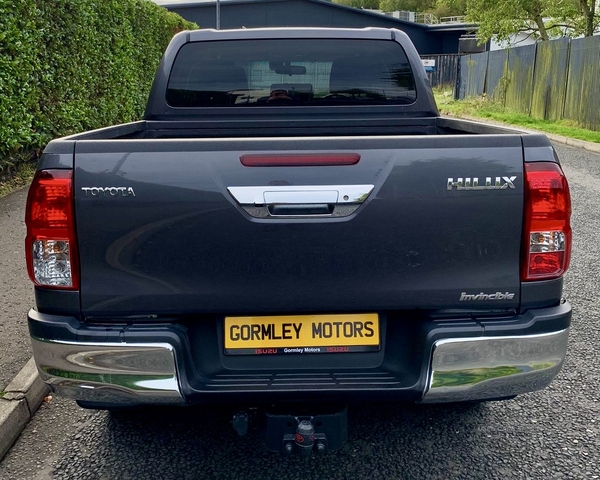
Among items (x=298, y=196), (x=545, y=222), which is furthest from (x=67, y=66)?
(x=545, y=222)

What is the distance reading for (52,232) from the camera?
221 centimetres

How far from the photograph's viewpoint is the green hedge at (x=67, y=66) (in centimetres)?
684

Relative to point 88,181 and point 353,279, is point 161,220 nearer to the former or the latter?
point 88,181

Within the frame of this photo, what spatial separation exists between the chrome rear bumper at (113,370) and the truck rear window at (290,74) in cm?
206

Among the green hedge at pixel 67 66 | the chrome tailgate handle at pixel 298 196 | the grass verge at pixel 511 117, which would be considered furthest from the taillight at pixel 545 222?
the grass verge at pixel 511 117

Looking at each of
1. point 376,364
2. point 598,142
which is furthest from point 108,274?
point 598,142

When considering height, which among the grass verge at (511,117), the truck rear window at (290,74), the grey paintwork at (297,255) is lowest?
the grass verge at (511,117)

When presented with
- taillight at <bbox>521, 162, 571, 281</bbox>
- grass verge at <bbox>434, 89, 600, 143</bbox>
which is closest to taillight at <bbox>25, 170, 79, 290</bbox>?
taillight at <bbox>521, 162, 571, 281</bbox>

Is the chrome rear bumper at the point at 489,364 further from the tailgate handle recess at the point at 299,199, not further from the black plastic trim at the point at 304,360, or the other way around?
the tailgate handle recess at the point at 299,199

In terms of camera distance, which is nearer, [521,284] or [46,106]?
[521,284]

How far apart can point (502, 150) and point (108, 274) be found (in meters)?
1.46

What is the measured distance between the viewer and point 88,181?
7.08ft

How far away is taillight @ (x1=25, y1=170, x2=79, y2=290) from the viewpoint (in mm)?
2176

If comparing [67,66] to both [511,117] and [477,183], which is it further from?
[511,117]
